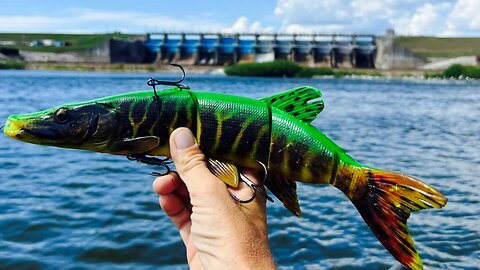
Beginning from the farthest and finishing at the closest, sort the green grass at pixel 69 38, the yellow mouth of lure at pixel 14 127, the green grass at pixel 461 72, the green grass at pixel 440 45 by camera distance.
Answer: the green grass at pixel 69 38 < the green grass at pixel 440 45 < the green grass at pixel 461 72 < the yellow mouth of lure at pixel 14 127

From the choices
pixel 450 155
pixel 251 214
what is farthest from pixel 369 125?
pixel 251 214

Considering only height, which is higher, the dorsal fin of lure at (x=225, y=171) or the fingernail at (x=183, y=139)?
the fingernail at (x=183, y=139)

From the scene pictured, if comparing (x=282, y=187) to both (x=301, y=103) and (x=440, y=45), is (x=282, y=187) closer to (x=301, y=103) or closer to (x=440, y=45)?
(x=301, y=103)

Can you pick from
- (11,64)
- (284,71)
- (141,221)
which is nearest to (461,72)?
(284,71)

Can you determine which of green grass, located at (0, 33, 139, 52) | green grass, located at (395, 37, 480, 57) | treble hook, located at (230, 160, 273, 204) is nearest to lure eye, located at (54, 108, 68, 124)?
treble hook, located at (230, 160, 273, 204)

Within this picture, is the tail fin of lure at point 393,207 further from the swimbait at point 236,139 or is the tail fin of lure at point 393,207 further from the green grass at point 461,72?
the green grass at point 461,72

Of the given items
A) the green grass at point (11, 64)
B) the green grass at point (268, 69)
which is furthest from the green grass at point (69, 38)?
the green grass at point (268, 69)

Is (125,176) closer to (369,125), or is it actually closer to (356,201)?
(356,201)
